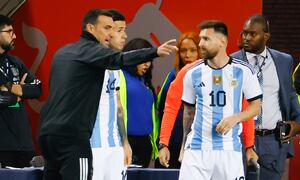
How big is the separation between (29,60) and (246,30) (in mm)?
2978

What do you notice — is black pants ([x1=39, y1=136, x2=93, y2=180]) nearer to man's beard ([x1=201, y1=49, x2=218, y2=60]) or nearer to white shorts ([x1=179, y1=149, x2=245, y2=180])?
white shorts ([x1=179, y1=149, x2=245, y2=180])

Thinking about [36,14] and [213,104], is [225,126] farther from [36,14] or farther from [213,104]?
[36,14]

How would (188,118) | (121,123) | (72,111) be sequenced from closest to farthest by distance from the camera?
(72,111) → (188,118) → (121,123)

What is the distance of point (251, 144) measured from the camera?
8.30 meters

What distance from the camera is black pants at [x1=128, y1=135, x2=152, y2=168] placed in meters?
9.02

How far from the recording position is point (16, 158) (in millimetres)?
9133

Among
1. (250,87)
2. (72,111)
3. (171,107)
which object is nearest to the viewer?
(72,111)

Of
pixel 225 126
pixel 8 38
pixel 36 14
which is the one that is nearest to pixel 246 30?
pixel 225 126

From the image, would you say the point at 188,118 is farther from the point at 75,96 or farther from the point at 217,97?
the point at 75,96

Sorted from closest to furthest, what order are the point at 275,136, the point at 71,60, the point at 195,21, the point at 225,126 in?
the point at 71,60
the point at 225,126
the point at 275,136
the point at 195,21

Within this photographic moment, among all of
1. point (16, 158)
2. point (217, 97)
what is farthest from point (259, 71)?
point (16, 158)

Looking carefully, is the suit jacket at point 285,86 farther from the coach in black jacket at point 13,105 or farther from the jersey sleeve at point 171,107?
the coach in black jacket at point 13,105

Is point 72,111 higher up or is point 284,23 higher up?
point 284,23

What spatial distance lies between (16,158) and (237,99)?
7.48 feet
